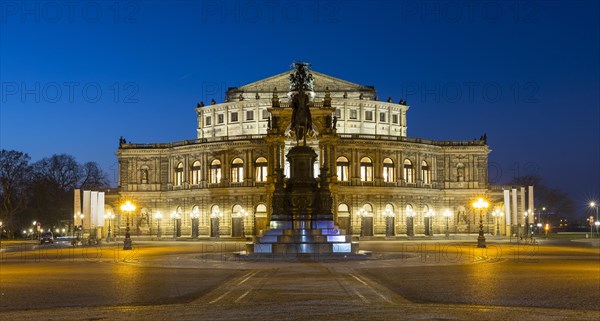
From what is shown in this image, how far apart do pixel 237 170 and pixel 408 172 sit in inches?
905

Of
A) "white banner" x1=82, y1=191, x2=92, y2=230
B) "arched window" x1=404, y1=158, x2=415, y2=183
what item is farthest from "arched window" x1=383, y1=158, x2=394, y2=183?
"white banner" x1=82, y1=191, x2=92, y2=230

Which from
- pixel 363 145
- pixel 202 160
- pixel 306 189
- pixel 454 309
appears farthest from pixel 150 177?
pixel 454 309

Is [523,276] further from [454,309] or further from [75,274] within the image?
[75,274]

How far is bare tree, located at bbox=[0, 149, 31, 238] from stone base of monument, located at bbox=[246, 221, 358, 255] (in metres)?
79.5

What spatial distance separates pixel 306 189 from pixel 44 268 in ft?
52.6

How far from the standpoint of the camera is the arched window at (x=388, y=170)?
10575 centimetres

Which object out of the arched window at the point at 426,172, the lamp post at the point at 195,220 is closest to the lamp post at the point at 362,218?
the arched window at the point at 426,172

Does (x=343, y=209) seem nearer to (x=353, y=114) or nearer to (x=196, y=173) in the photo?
(x=353, y=114)

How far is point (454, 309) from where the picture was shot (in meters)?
19.1

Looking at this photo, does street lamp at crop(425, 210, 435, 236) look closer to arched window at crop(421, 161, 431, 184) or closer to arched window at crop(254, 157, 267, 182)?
arched window at crop(421, 161, 431, 184)

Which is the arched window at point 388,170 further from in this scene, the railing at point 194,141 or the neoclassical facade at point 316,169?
the railing at point 194,141

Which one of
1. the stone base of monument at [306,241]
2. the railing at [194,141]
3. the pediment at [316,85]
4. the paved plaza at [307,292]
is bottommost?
the paved plaza at [307,292]

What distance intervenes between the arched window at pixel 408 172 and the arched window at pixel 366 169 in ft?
17.8

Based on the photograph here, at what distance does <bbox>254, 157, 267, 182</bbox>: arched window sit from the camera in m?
104
